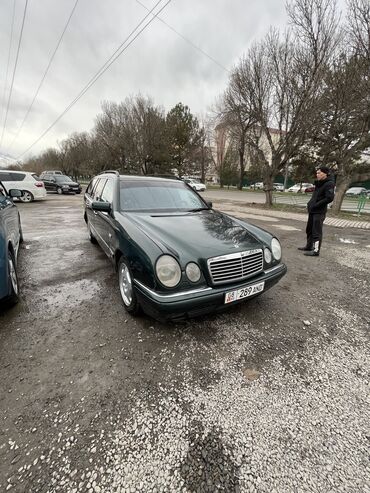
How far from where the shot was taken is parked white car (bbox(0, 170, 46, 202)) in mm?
13133

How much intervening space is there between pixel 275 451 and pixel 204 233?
6.24 ft

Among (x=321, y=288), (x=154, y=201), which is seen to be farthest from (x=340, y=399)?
(x=154, y=201)

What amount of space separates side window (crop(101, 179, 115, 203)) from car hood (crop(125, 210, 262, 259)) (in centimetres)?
80

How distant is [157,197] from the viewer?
3646 mm

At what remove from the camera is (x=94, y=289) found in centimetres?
355

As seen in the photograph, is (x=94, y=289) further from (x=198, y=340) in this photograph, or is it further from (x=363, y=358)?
(x=363, y=358)

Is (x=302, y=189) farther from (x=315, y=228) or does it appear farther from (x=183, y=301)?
(x=183, y=301)

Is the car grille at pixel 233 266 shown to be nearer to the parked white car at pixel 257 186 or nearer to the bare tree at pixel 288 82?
the bare tree at pixel 288 82

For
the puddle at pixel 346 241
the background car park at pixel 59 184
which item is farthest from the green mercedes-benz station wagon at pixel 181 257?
the background car park at pixel 59 184

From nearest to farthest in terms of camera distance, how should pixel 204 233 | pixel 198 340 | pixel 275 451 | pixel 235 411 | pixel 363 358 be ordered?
pixel 275 451, pixel 235 411, pixel 363 358, pixel 198 340, pixel 204 233

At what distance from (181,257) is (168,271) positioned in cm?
18

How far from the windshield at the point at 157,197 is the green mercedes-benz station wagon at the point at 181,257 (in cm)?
1

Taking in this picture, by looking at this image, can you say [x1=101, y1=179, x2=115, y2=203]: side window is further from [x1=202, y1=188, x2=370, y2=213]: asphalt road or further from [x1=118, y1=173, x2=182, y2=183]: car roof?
[x1=202, y1=188, x2=370, y2=213]: asphalt road

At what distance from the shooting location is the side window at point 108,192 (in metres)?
3.67
